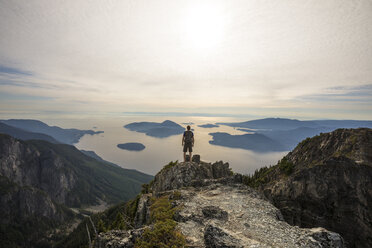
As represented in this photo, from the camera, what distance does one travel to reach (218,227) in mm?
11367

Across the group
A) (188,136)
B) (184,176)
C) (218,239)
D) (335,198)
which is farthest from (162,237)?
(335,198)

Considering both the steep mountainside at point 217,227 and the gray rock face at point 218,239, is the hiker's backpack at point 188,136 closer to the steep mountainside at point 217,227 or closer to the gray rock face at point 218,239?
the steep mountainside at point 217,227

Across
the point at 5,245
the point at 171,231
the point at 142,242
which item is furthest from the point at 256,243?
the point at 5,245

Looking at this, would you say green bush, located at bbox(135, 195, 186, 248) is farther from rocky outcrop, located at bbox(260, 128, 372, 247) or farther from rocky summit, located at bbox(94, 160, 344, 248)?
rocky outcrop, located at bbox(260, 128, 372, 247)

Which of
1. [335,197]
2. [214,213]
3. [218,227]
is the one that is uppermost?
[218,227]

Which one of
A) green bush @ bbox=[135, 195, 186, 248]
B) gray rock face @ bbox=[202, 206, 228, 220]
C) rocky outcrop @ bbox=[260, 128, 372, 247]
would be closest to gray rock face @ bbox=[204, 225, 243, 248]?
green bush @ bbox=[135, 195, 186, 248]

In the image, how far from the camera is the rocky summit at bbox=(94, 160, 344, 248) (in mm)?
10984

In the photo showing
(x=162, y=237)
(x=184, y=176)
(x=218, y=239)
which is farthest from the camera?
(x=184, y=176)

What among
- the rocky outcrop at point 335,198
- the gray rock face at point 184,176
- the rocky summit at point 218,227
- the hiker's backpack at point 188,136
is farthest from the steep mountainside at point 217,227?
the rocky outcrop at point 335,198

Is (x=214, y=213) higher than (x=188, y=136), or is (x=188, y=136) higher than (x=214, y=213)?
(x=188, y=136)

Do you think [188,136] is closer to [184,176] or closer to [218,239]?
[184,176]

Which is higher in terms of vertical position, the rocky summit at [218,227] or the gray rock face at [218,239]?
the gray rock face at [218,239]

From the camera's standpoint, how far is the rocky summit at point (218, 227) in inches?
432

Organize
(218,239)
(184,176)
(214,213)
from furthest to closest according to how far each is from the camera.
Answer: (184,176)
(214,213)
(218,239)
